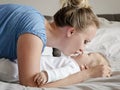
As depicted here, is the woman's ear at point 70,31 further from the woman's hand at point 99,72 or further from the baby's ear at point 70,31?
the woman's hand at point 99,72

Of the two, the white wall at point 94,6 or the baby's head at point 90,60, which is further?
the white wall at point 94,6

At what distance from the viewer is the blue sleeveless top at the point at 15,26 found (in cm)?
112

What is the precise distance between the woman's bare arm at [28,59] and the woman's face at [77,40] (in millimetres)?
217

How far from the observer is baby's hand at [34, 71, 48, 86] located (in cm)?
106

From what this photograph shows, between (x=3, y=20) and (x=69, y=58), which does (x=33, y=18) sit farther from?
(x=69, y=58)

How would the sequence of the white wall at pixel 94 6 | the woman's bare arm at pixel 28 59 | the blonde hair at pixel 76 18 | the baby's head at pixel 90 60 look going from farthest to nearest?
the white wall at pixel 94 6, the baby's head at pixel 90 60, the blonde hair at pixel 76 18, the woman's bare arm at pixel 28 59

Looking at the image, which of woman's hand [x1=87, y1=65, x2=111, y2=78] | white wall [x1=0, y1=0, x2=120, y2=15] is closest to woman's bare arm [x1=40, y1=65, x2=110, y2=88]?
woman's hand [x1=87, y1=65, x2=111, y2=78]

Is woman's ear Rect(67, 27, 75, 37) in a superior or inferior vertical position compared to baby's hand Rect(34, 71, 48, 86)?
superior

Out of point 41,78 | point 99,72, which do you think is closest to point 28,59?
point 41,78

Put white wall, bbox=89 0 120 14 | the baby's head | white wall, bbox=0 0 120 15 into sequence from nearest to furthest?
the baby's head < white wall, bbox=0 0 120 15 < white wall, bbox=89 0 120 14

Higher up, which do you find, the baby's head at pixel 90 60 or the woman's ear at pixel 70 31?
the woman's ear at pixel 70 31

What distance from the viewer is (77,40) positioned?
1.24 meters

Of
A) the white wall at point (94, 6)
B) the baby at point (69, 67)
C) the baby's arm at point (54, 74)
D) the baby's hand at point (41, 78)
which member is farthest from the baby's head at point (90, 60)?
the white wall at point (94, 6)

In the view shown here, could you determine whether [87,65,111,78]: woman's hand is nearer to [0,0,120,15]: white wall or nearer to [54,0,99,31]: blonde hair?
[54,0,99,31]: blonde hair
